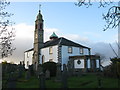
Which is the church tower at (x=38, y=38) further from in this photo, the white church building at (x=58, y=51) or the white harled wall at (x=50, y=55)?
the white harled wall at (x=50, y=55)

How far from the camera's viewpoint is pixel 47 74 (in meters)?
21.6

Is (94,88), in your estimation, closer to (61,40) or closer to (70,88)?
(70,88)

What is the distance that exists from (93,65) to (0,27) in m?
28.4

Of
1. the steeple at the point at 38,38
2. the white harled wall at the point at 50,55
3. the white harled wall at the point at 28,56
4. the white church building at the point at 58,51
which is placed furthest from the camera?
the white harled wall at the point at 28,56

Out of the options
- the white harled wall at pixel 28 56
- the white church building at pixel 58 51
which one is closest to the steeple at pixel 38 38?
the white church building at pixel 58 51

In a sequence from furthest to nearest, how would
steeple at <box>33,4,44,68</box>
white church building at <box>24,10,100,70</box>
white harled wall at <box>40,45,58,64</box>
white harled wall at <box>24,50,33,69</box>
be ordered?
white harled wall at <box>24,50,33,69</box>
steeple at <box>33,4,44,68</box>
white harled wall at <box>40,45,58,64</box>
white church building at <box>24,10,100,70</box>

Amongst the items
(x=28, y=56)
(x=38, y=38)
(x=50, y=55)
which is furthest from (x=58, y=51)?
(x=28, y=56)

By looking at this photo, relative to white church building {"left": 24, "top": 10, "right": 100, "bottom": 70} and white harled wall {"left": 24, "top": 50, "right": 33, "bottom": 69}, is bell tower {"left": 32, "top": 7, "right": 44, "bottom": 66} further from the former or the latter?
white harled wall {"left": 24, "top": 50, "right": 33, "bottom": 69}

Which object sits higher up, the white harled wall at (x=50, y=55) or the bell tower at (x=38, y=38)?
the bell tower at (x=38, y=38)

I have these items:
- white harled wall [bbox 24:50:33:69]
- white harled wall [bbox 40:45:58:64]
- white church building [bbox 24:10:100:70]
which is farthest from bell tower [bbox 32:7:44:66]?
white harled wall [bbox 24:50:33:69]

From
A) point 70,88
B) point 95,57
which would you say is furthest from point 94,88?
point 95,57

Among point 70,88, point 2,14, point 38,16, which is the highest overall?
point 38,16

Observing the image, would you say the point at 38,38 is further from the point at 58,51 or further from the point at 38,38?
the point at 58,51

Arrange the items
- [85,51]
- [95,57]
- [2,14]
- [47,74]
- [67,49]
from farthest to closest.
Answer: [85,51]
[67,49]
[95,57]
[47,74]
[2,14]
